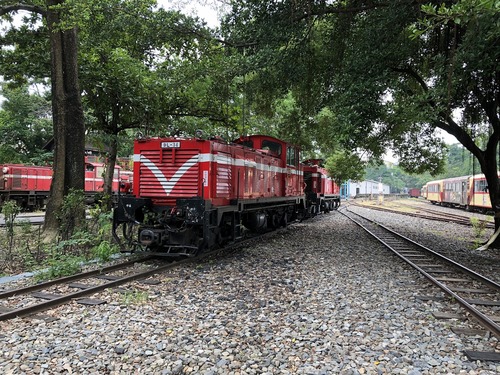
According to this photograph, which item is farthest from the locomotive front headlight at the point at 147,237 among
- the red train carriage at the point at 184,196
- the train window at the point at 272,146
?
the train window at the point at 272,146

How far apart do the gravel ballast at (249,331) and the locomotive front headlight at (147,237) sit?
0.90 metres

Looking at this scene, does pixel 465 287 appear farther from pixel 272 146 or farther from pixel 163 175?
pixel 272 146

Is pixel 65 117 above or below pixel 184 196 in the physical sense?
above

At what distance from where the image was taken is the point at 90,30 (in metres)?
12.6

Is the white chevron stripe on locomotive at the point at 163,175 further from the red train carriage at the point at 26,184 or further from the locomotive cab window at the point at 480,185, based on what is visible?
the locomotive cab window at the point at 480,185

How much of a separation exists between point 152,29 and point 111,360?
366 inches

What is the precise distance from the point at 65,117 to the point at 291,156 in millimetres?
8234

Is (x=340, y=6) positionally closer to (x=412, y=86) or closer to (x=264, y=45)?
(x=264, y=45)

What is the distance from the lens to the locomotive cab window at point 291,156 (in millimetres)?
14354

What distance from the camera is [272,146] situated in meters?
13.7

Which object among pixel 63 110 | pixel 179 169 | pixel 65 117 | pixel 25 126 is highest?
pixel 25 126

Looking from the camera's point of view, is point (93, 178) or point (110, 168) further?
point (93, 178)

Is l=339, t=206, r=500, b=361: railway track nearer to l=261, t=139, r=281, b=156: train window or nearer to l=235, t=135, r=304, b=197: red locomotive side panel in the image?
l=235, t=135, r=304, b=197: red locomotive side panel

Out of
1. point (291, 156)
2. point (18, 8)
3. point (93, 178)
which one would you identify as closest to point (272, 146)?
point (291, 156)
